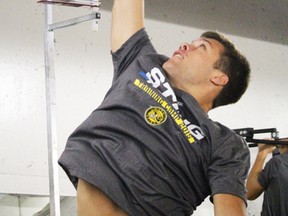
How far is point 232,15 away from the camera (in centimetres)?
269

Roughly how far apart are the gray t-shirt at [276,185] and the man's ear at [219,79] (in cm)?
114

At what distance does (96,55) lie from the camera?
2.16 meters

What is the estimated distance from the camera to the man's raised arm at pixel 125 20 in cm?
117

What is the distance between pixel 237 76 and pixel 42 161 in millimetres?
1064

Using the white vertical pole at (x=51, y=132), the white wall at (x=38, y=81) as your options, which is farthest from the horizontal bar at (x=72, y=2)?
the white wall at (x=38, y=81)

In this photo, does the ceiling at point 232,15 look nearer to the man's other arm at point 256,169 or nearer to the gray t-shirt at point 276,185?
the man's other arm at point 256,169

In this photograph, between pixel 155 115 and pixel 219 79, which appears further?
pixel 219 79

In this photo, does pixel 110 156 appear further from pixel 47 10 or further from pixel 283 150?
pixel 283 150

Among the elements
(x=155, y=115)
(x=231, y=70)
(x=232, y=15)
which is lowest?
(x=155, y=115)

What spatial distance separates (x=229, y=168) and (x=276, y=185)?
128 cm

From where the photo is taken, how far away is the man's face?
3.86 ft

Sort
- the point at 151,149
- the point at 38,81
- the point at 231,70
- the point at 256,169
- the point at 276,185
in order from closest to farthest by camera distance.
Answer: the point at 151,149
the point at 231,70
the point at 38,81
the point at 276,185
the point at 256,169

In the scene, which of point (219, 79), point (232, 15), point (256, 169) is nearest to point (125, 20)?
point (219, 79)

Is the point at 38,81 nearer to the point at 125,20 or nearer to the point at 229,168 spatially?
the point at 125,20
